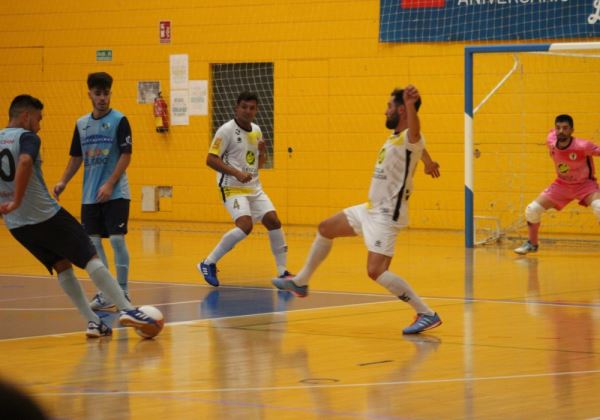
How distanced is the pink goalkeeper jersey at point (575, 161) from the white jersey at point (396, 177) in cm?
698

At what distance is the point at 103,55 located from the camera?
2238cm

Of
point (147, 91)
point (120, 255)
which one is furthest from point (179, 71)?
point (120, 255)

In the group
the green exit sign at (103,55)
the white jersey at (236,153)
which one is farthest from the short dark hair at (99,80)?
the green exit sign at (103,55)

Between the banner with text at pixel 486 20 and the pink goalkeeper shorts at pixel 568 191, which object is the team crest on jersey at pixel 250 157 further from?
the banner with text at pixel 486 20

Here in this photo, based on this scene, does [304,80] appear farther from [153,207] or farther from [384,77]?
[153,207]

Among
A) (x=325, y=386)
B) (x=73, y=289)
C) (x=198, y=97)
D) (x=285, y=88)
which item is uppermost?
(x=285, y=88)

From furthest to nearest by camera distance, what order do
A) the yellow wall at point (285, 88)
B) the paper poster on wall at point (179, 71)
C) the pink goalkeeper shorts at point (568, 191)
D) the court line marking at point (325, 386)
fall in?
1. the paper poster on wall at point (179, 71)
2. the yellow wall at point (285, 88)
3. the pink goalkeeper shorts at point (568, 191)
4. the court line marking at point (325, 386)

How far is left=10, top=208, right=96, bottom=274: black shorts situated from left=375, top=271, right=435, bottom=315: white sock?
200 cm

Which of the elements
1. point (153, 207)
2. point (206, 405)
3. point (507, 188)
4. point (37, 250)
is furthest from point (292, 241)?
point (206, 405)

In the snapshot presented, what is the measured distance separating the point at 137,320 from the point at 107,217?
1830 millimetres

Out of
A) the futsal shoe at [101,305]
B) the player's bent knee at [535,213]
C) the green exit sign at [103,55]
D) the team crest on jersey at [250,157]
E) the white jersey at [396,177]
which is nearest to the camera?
the white jersey at [396,177]

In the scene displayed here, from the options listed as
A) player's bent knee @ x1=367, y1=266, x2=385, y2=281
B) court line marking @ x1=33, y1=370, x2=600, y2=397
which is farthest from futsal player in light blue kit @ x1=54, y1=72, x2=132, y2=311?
court line marking @ x1=33, y1=370, x2=600, y2=397

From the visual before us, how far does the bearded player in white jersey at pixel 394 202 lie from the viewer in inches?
301

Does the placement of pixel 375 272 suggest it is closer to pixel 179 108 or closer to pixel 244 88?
pixel 244 88
